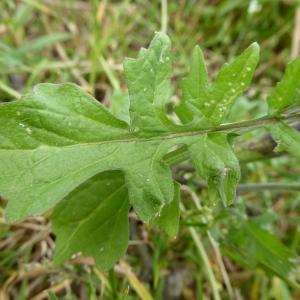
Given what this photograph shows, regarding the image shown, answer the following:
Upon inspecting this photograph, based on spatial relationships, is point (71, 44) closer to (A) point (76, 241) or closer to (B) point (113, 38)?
(B) point (113, 38)

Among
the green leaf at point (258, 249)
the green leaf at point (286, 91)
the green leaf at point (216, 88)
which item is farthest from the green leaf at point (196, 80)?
the green leaf at point (258, 249)

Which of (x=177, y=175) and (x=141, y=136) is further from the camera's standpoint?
(x=177, y=175)

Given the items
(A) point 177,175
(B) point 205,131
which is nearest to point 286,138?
(B) point 205,131

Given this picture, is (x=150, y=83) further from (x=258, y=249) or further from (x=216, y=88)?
(x=258, y=249)

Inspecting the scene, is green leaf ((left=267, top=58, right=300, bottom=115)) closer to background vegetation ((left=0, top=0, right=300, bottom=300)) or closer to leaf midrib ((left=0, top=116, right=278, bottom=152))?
leaf midrib ((left=0, top=116, right=278, bottom=152))

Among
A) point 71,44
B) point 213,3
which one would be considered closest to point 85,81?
point 71,44

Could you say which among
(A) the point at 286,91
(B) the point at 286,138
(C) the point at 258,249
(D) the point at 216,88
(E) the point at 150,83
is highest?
(E) the point at 150,83
